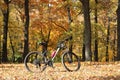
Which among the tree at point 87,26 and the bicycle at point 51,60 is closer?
the bicycle at point 51,60

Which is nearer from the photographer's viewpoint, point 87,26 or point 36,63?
point 36,63

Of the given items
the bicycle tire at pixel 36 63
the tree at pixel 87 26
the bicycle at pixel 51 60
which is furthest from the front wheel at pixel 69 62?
the tree at pixel 87 26

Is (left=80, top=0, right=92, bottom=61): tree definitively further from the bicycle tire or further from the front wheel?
the bicycle tire

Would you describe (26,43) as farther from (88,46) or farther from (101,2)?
(101,2)

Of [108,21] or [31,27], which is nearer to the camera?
[31,27]

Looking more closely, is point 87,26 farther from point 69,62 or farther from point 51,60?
point 51,60

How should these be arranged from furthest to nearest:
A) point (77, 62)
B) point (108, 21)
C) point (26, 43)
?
point (108, 21) < point (26, 43) < point (77, 62)

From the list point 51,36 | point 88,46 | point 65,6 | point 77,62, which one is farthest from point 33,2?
point 77,62

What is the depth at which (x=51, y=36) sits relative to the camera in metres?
48.4

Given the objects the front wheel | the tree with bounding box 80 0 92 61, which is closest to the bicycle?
the front wheel

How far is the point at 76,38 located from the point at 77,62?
27.6 metres

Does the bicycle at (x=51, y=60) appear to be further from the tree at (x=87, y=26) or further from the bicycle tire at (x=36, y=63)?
the tree at (x=87, y=26)

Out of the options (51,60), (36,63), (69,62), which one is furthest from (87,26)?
(36,63)

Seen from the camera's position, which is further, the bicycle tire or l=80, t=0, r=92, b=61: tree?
l=80, t=0, r=92, b=61: tree
